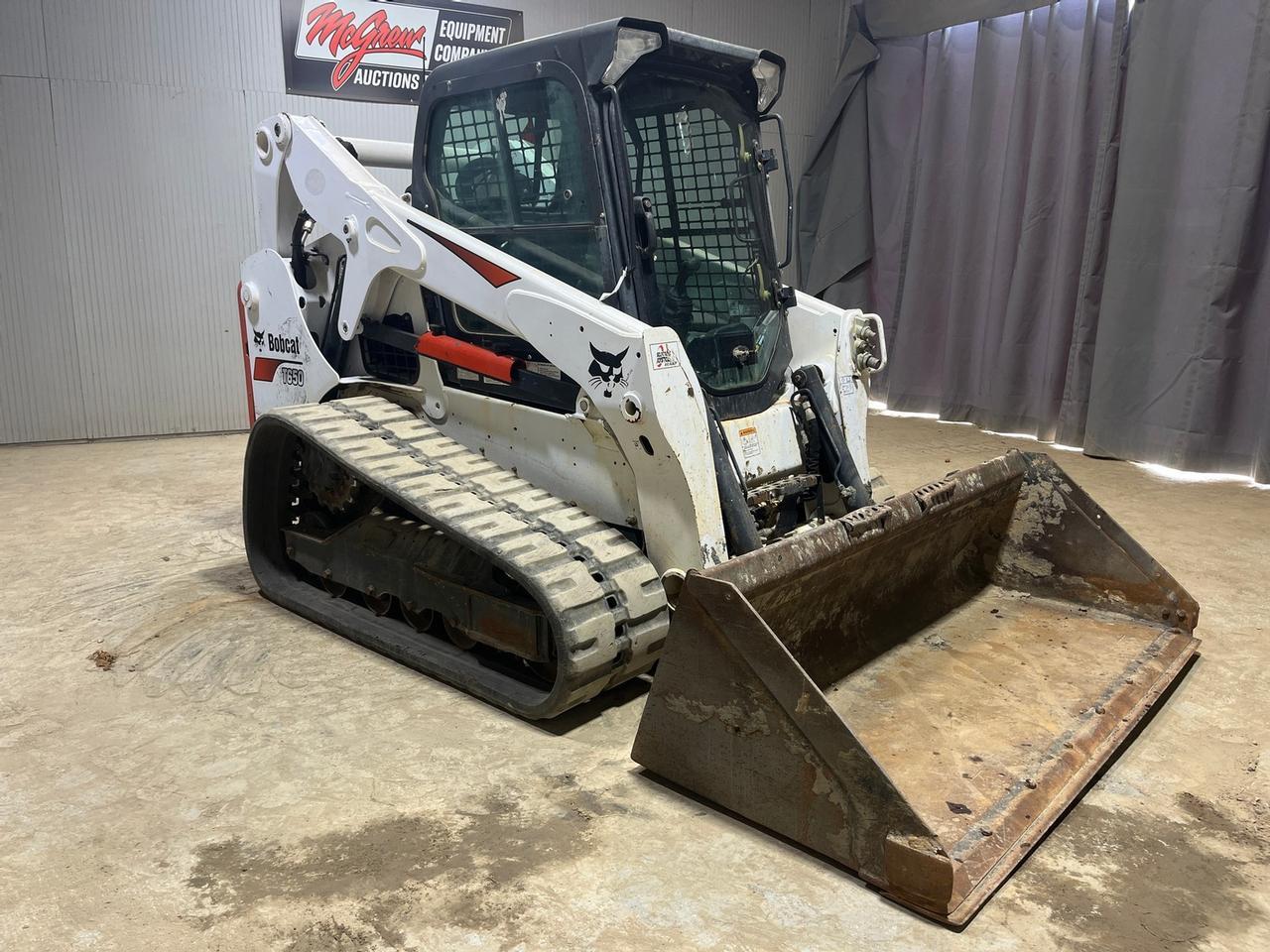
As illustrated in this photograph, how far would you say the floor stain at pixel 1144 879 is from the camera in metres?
2.03

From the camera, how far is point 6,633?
3549 millimetres

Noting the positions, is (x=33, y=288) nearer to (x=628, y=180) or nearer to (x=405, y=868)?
(x=628, y=180)

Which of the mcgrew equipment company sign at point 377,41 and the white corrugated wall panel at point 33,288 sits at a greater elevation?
the mcgrew equipment company sign at point 377,41

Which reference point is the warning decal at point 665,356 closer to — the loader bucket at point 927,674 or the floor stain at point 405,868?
the loader bucket at point 927,674

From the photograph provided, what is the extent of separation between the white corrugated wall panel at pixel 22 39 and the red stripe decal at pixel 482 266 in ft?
15.3

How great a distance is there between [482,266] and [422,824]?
1.78 meters

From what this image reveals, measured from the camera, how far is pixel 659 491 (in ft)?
9.91

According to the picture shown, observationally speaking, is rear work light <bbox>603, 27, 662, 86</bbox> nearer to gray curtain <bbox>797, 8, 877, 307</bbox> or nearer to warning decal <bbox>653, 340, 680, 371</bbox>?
warning decal <bbox>653, 340, 680, 371</bbox>

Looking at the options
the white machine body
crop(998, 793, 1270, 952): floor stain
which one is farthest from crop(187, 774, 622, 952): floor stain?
crop(998, 793, 1270, 952): floor stain

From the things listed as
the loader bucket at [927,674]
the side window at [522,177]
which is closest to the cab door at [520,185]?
the side window at [522,177]

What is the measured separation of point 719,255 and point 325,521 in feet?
5.97

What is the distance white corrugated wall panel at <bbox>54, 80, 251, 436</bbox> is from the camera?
21.8ft

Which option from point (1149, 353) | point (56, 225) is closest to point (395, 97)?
point (56, 225)

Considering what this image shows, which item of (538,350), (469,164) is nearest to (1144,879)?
(538,350)
